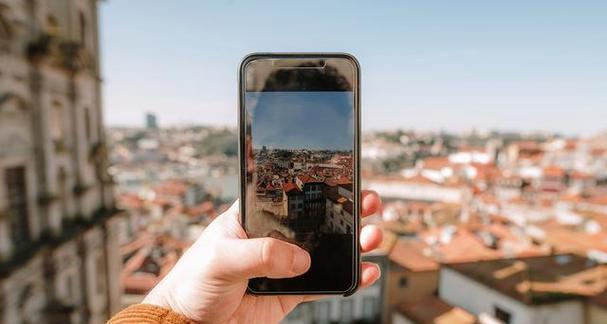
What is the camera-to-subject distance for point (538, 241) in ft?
57.6

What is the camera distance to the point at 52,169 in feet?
29.1

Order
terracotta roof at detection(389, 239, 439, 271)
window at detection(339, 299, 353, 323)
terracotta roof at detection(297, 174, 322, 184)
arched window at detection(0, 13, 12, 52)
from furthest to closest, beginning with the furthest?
window at detection(339, 299, 353, 323)
terracotta roof at detection(389, 239, 439, 271)
arched window at detection(0, 13, 12, 52)
terracotta roof at detection(297, 174, 322, 184)

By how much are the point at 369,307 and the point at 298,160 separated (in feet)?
52.5

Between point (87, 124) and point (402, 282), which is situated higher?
point (87, 124)

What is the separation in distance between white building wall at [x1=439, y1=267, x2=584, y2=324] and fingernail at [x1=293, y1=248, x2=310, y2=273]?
11701 millimetres

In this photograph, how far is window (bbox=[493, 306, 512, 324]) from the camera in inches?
463

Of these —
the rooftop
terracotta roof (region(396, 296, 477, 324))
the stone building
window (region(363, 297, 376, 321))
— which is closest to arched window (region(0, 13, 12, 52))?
the stone building

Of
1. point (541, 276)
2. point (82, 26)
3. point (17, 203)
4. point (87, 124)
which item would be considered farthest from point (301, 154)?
point (541, 276)

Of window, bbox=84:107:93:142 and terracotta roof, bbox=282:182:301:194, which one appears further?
window, bbox=84:107:93:142

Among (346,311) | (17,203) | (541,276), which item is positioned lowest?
(346,311)

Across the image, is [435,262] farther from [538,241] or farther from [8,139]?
[8,139]

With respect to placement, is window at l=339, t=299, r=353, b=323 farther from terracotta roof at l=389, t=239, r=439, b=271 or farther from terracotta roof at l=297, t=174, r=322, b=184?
terracotta roof at l=297, t=174, r=322, b=184

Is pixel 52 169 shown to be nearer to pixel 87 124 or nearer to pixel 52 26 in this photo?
pixel 87 124

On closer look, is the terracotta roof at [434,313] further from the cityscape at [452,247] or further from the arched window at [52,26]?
the arched window at [52,26]
